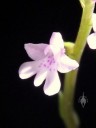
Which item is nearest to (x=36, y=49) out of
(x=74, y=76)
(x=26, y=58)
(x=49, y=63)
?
(x=49, y=63)

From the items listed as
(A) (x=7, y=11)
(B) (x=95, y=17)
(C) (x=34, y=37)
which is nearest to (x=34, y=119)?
(C) (x=34, y=37)

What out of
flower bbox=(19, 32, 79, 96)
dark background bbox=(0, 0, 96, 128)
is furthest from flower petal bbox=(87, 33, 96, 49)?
dark background bbox=(0, 0, 96, 128)

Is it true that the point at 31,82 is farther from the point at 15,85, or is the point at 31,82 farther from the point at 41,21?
the point at 41,21

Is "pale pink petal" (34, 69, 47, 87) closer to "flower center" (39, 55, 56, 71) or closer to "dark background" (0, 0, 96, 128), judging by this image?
"flower center" (39, 55, 56, 71)

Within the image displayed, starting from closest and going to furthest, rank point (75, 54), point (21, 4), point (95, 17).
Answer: point (95, 17) → point (75, 54) → point (21, 4)

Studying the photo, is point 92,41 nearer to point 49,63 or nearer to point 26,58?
point 49,63

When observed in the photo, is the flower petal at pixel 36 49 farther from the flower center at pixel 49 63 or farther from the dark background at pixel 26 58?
the dark background at pixel 26 58
